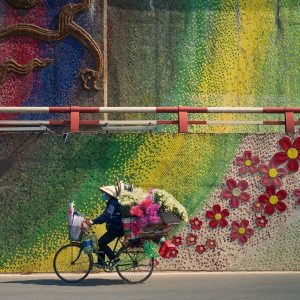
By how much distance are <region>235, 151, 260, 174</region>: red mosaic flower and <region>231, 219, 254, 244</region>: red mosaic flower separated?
2.80ft

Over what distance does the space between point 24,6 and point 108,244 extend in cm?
530

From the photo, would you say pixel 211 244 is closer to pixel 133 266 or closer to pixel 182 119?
pixel 133 266

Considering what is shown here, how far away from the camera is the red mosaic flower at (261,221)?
43.9 ft

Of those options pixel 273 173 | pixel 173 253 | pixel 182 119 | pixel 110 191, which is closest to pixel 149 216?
pixel 110 191

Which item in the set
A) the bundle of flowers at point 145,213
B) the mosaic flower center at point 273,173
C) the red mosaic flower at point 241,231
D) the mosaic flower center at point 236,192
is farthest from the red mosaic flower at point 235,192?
the bundle of flowers at point 145,213

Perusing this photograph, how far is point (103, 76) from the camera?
1561cm

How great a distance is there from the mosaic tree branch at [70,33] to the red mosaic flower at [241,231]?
4.04 m

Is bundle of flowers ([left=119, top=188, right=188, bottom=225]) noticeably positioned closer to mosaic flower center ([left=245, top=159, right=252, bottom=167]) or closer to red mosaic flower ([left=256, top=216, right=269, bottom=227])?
red mosaic flower ([left=256, top=216, right=269, bottom=227])

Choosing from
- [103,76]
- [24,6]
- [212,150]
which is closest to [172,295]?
[212,150]

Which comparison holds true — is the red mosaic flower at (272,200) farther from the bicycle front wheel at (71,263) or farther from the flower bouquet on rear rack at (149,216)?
the bicycle front wheel at (71,263)

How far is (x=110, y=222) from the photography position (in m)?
11.6

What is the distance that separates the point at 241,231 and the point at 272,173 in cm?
108

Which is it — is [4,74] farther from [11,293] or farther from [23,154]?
[11,293]

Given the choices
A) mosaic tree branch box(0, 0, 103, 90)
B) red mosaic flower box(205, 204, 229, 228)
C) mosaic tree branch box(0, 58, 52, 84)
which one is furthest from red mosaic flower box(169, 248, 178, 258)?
mosaic tree branch box(0, 58, 52, 84)
